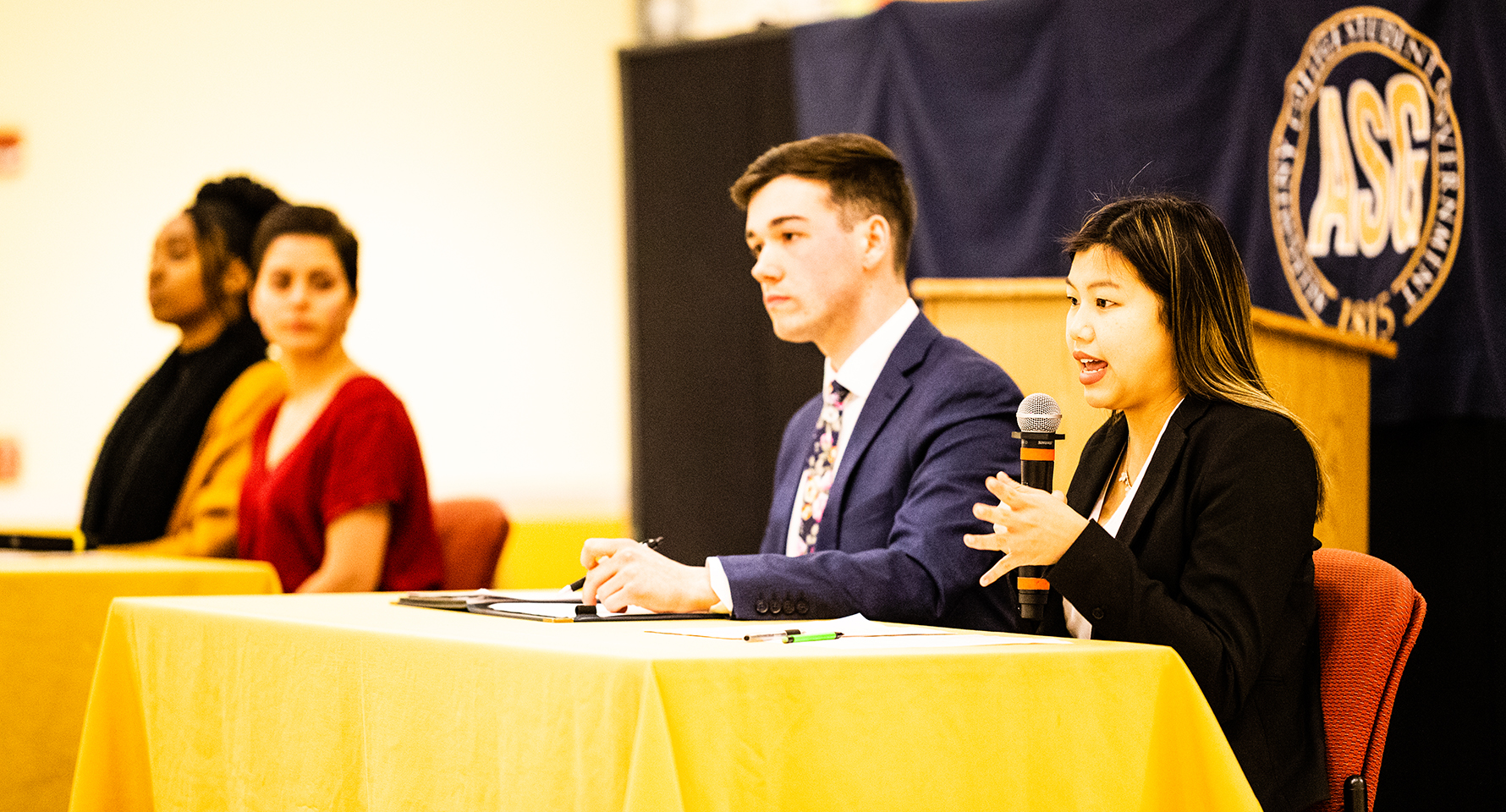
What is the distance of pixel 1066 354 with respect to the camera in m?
2.66

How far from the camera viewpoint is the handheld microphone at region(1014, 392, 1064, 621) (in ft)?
5.18

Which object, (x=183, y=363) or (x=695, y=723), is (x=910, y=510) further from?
(x=183, y=363)

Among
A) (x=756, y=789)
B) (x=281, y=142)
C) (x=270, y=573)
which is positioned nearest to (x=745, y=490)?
(x=270, y=573)

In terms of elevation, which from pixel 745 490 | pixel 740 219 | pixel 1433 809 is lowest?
pixel 1433 809

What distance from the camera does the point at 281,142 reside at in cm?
578

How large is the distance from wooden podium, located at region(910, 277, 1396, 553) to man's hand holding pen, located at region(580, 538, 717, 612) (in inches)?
36.8

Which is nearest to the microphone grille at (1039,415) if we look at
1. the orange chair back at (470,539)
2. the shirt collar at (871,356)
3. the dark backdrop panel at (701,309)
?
the shirt collar at (871,356)

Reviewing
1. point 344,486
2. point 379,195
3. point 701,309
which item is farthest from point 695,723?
point 379,195

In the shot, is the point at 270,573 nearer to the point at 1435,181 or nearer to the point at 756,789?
the point at 756,789

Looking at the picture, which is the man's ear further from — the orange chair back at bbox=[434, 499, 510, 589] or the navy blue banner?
the orange chair back at bbox=[434, 499, 510, 589]

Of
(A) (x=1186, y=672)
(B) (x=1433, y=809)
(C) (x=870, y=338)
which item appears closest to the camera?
(A) (x=1186, y=672)

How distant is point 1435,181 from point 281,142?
14.4ft

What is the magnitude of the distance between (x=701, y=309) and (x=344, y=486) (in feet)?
6.91

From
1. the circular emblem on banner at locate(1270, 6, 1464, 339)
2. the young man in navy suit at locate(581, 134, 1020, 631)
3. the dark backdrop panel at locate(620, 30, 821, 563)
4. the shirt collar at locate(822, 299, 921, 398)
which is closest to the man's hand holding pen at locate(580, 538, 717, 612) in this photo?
the young man in navy suit at locate(581, 134, 1020, 631)
